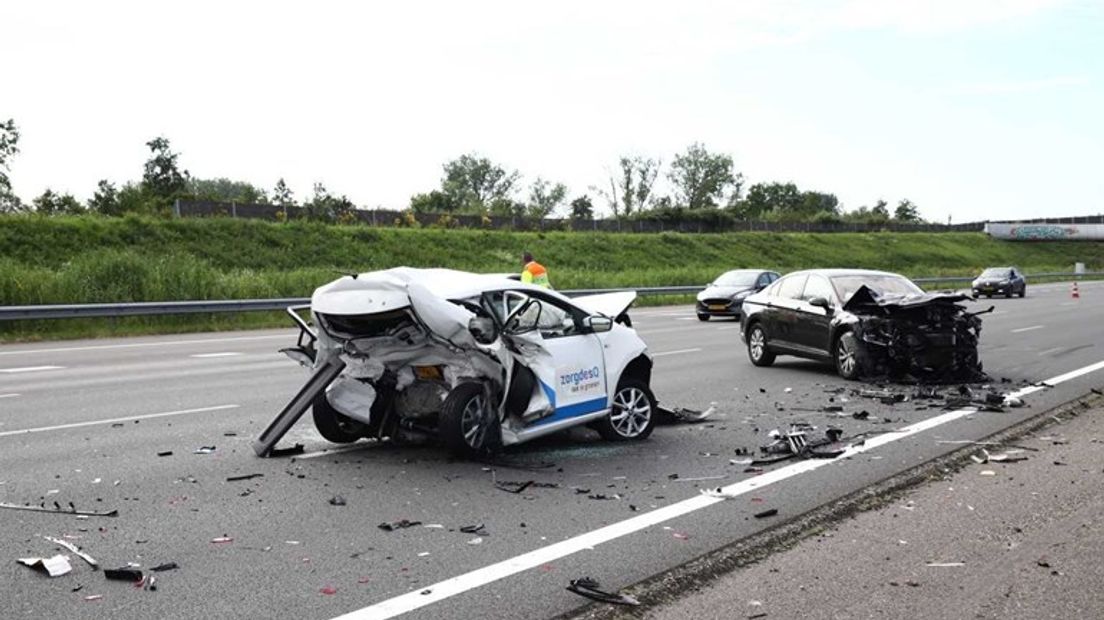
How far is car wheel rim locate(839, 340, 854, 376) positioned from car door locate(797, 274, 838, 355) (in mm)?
380

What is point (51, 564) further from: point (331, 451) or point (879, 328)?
point (879, 328)

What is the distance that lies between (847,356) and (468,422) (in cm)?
716

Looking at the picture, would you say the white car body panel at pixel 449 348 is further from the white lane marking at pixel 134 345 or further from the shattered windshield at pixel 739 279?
the shattered windshield at pixel 739 279

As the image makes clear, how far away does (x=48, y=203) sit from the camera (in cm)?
4759

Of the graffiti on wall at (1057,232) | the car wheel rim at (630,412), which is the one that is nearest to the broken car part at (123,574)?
the car wheel rim at (630,412)

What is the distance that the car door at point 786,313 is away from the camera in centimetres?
1452

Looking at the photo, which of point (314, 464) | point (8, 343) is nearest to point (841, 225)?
point (8, 343)

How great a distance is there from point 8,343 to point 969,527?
63.2 ft

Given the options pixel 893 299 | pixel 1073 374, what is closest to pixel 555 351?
pixel 893 299

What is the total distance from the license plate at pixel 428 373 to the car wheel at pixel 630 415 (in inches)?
62.6

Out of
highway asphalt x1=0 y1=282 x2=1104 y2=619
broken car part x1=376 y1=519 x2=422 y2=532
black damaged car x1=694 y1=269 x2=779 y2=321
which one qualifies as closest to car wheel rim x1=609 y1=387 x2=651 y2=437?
highway asphalt x1=0 y1=282 x2=1104 y2=619

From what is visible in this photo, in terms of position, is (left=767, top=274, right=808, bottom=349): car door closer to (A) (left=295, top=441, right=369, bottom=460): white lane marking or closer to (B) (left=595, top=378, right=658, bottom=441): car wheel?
(B) (left=595, top=378, right=658, bottom=441): car wheel

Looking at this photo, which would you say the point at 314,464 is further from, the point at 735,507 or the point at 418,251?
the point at 418,251

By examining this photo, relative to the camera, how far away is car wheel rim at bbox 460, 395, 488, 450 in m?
7.64
